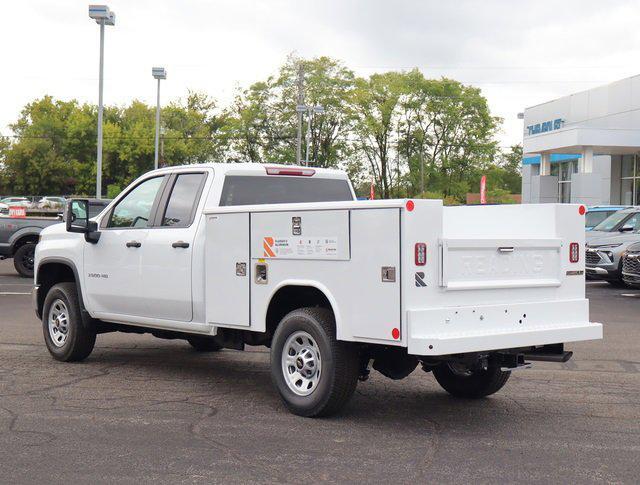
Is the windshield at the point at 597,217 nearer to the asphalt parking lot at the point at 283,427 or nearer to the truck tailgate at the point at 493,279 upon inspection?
the asphalt parking lot at the point at 283,427

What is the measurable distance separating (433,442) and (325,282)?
1.36 m

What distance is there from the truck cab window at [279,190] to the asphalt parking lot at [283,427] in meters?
1.69

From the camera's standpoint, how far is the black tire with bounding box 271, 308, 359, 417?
650cm

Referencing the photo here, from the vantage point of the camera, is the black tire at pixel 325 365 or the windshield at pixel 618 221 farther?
the windshield at pixel 618 221

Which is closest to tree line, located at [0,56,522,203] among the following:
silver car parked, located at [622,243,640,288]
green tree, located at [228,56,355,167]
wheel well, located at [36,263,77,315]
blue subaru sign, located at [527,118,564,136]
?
green tree, located at [228,56,355,167]

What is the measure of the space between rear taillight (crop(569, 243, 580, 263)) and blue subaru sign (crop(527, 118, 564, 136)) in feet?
146

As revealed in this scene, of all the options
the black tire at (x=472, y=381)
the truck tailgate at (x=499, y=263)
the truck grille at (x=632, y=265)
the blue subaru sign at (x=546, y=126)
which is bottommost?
the black tire at (x=472, y=381)

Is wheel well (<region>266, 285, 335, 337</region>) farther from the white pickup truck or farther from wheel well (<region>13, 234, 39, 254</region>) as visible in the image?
wheel well (<region>13, 234, 39, 254</region>)

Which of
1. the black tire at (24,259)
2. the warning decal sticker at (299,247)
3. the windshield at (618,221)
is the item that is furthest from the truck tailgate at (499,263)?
the black tire at (24,259)

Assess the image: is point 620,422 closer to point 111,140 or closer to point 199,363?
point 199,363

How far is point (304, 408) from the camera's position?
266 inches

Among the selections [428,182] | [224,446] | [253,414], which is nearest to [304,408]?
[253,414]

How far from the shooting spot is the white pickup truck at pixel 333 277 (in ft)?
20.3

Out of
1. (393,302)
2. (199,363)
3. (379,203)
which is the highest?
(379,203)
